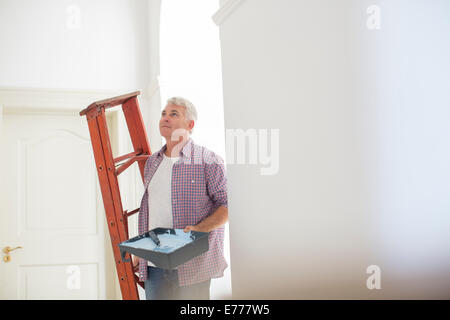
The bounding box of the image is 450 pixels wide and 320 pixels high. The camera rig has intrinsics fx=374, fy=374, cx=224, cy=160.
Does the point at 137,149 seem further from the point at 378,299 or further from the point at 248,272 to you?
the point at 378,299

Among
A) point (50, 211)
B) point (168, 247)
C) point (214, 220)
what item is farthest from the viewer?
point (50, 211)

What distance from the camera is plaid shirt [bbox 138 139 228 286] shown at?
4.89ft

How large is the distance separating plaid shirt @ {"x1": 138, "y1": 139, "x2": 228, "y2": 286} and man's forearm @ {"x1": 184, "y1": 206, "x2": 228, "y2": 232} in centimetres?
3

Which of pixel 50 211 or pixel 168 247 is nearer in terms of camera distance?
pixel 168 247

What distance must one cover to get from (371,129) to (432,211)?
8.2 inches

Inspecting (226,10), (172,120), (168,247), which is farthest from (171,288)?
(226,10)

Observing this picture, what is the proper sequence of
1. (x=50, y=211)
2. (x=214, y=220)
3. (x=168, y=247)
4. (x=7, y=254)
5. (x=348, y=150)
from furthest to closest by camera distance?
1. (x=50, y=211)
2. (x=7, y=254)
3. (x=214, y=220)
4. (x=168, y=247)
5. (x=348, y=150)

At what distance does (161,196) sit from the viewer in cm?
160

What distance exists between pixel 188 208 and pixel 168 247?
260mm

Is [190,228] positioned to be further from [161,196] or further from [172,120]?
[172,120]

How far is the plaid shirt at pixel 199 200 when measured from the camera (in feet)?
4.89

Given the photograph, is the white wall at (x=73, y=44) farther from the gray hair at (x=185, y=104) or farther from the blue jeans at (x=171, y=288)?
the blue jeans at (x=171, y=288)

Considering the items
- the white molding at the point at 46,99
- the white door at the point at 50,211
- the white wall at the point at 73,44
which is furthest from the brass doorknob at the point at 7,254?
the white wall at the point at 73,44

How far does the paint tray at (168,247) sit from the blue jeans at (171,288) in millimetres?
210
